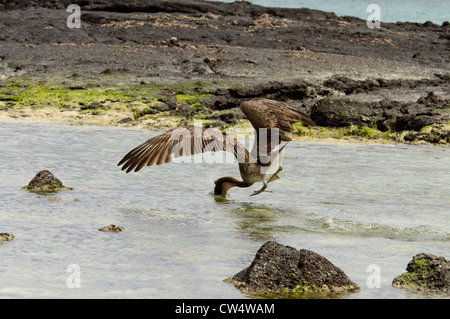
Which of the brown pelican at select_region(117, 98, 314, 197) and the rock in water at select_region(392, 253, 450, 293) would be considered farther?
the brown pelican at select_region(117, 98, 314, 197)

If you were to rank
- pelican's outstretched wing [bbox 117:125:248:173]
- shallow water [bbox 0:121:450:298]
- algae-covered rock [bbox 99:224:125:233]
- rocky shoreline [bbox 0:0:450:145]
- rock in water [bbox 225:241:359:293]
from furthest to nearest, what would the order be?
rocky shoreline [bbox 0:0:450:145] < pelican's outstretched wing [bbox 117:125:248:173] < algae-covered rock [bbox 99:224:125:233] < shallow water [bbox 0:121:450:298] < rock in water [bbox 225:241:359:293]

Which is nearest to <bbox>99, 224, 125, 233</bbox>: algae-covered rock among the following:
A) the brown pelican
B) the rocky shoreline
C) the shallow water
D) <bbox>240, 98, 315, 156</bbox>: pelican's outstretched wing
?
the shallow water

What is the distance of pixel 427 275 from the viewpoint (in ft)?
18.1

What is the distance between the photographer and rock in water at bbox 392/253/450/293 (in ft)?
18.0

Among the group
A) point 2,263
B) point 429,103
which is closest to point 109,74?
point 429,103

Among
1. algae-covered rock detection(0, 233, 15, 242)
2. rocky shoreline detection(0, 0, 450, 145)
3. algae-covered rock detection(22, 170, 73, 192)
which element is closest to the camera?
algae-covered rock detection(0, 233, 15, 242)

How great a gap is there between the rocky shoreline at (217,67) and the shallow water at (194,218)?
1886 mm

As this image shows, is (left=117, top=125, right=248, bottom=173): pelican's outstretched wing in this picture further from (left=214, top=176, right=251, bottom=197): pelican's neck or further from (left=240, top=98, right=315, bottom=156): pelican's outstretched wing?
(left=214, top=176, right=251, bottom=197): pelican's neck

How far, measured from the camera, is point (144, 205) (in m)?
8.50

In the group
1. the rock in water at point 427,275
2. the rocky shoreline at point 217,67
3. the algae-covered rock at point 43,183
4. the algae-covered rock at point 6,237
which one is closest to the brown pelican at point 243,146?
the algae-covered rock at point 6,237

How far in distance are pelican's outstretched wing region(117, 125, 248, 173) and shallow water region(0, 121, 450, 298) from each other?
2.19 feet
